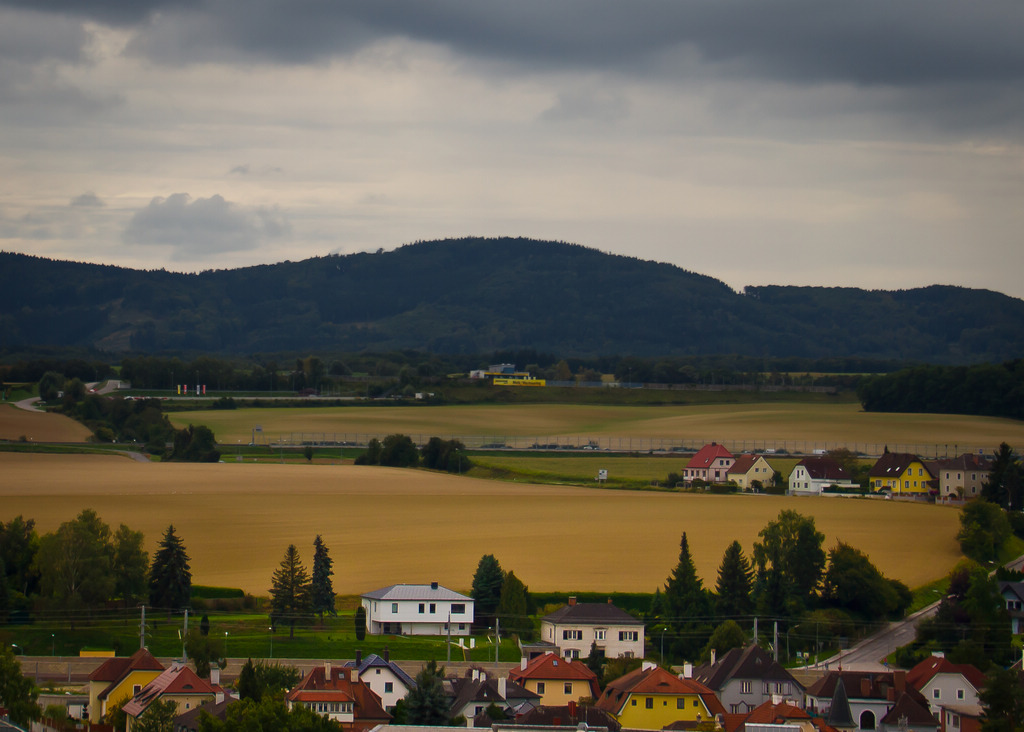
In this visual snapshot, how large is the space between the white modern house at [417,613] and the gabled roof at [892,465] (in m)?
42.7

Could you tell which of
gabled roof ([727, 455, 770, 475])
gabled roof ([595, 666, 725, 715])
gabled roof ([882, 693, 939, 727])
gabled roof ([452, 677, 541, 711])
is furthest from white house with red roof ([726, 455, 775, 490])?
gabled roof ([452, 677, 541, 711])

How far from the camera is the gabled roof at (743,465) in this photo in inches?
3762

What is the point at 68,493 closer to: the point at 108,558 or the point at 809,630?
the point at 108,558

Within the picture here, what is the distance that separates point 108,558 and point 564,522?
24.9m

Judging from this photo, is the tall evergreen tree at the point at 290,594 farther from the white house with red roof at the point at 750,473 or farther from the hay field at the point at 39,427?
the hay field at the point at 39,427

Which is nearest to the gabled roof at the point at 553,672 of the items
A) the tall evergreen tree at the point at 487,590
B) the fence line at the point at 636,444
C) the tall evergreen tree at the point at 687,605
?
the tall evergreen tree at the point at 687,605

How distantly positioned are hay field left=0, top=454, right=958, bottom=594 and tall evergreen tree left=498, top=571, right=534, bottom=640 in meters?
2.79

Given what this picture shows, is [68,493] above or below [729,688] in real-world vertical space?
above

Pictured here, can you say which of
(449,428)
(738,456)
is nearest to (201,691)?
(738,456)

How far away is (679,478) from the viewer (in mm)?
94875

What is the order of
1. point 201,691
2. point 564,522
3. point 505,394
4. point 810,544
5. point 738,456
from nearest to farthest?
1. point 201,691
2. point 810,544
3. point 564,522
4. point 738,456
5. point 505,394

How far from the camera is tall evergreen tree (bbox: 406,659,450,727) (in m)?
41.0

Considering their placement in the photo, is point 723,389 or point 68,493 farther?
point 723,389

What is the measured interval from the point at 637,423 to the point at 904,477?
49.1 meters
